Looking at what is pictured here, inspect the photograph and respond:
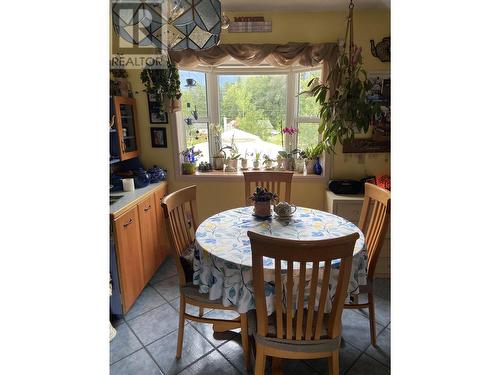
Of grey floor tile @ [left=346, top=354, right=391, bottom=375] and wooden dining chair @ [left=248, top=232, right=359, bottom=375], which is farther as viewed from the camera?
grey floor tile @ [left=346, top=354, right=391, bottom=375]

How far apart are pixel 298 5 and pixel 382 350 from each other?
8.99 feet

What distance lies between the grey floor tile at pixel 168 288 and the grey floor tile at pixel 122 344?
0.42 metres

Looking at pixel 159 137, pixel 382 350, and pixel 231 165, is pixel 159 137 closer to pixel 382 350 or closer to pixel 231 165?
pixel 231 165

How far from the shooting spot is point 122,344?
178 centimetres

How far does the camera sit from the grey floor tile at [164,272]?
2533 mm

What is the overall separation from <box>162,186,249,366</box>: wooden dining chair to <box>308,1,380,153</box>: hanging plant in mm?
1398

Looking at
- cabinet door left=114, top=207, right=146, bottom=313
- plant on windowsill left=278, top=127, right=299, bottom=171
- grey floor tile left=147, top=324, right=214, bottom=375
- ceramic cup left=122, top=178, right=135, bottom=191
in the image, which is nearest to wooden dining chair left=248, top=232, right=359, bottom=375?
grey floor tile left=147, top=324, right=214, bottom=375

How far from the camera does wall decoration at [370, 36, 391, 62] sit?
98.9 inches

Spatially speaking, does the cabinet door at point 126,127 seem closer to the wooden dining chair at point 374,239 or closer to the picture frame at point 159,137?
the picture frame at point 159,137

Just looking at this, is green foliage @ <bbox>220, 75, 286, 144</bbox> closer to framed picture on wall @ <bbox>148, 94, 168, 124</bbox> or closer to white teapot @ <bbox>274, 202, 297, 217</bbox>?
framed picture on wall @ <bbox>148, 94, 168, 124</bbox>

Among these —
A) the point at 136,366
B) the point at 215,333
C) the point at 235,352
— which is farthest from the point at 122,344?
the point at 235,352

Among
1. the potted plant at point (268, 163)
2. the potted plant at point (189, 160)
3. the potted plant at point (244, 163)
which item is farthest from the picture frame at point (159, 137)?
the potted plant at point (268, 163)

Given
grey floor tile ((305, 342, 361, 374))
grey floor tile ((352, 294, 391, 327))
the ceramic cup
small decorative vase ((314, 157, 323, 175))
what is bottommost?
grey floor tile ((305, 342, 361, 374))
